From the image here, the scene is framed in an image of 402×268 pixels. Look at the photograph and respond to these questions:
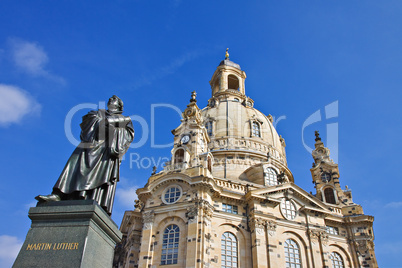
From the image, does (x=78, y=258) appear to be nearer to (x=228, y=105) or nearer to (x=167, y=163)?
(x=167, y=163)

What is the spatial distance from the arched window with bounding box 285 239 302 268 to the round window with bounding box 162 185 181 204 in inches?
425

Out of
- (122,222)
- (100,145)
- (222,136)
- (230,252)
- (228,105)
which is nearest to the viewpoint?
(100,145)

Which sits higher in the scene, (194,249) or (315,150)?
(315,150)

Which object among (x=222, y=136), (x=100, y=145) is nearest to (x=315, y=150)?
(x=222, y=136)

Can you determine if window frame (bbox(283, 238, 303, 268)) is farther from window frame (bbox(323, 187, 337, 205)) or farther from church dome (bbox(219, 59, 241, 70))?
church dome (bbox(219, 59, 241, 70))

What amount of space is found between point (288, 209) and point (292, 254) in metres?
4.24

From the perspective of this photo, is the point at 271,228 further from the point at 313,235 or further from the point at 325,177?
the point at 325,177

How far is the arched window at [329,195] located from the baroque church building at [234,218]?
120mm

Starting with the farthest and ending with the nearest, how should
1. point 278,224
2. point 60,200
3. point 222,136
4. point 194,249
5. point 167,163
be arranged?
point 222,136 < point 167,163 < point 278,224 < point 194,249 < point 60,200

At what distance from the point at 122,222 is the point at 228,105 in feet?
72.4

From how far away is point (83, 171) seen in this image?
8383mm

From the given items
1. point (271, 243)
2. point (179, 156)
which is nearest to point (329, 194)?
point (271, 243)

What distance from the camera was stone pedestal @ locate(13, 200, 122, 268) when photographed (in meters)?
6.95

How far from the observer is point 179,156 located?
34281 millimetres
